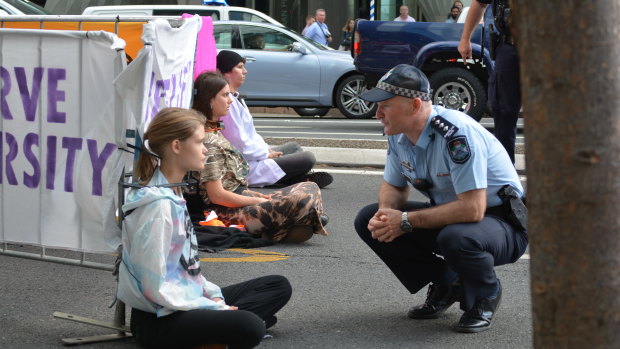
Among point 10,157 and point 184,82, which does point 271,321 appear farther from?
point 10,157

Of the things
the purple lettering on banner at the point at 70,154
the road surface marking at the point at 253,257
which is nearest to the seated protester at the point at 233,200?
the road surface marking at the point at 253,257

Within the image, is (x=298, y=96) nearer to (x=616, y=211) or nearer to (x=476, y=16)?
(x=476, y=16)

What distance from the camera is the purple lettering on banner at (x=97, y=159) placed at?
413 centimetres

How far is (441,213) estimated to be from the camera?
13.8 feet

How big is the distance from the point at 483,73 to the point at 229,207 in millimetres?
7079

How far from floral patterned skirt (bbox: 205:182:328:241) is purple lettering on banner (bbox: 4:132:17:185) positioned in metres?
1.85

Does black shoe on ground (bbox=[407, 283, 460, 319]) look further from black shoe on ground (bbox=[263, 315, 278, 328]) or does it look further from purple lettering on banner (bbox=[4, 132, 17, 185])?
purple lettering on banner (bbox=[4, 132, 17, 185])

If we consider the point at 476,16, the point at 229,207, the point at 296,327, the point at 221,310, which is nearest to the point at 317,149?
the point at 476,16

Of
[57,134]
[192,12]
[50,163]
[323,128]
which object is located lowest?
[323,128]

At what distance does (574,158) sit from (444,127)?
251 centimetres

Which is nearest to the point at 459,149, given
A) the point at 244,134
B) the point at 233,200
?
the point at 233,200

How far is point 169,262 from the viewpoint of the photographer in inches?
142

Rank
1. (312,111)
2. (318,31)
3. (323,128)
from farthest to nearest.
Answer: (318,31) → (312,111) → (323,128)

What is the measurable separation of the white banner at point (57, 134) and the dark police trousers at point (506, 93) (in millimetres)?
3320
